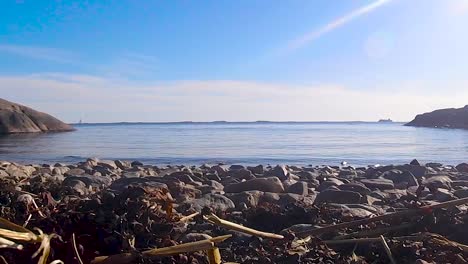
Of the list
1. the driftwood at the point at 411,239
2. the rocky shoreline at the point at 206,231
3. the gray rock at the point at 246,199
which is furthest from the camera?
the gray rock at the point at 246,199

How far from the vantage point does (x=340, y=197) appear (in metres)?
6.04

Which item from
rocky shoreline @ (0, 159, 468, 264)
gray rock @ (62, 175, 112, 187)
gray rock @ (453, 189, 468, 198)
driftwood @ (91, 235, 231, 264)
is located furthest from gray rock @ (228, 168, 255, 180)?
driftwood @ (91, 235, 231, 264)

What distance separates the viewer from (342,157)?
18406 millimetres

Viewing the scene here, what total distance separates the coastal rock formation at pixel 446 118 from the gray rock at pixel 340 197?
73.5m

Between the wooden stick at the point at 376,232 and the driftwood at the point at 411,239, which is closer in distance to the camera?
the driftwood at the point at 411,239

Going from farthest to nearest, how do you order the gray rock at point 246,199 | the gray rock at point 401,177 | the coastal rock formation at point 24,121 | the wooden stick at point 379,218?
the coastal rock formation at point 24,121, the gray rock at point 401,177, the gray rock at point 246,199, the wooden stick at point 379,218

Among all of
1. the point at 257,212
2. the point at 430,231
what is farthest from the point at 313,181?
the point at 430,231

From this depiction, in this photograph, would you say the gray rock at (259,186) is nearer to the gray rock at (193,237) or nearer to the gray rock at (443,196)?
the gray rock at (443,196)

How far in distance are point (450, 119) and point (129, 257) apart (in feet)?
280

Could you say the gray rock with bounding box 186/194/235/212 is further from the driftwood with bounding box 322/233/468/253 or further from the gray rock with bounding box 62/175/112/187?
the gray rock with bounding box 62/175/112/187

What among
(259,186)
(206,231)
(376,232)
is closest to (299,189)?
(259,186)

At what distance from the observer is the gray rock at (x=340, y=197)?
5969mm

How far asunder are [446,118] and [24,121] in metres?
63.6

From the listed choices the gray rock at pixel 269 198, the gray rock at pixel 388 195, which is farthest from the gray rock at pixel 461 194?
the gray rock at pixel 269 198
